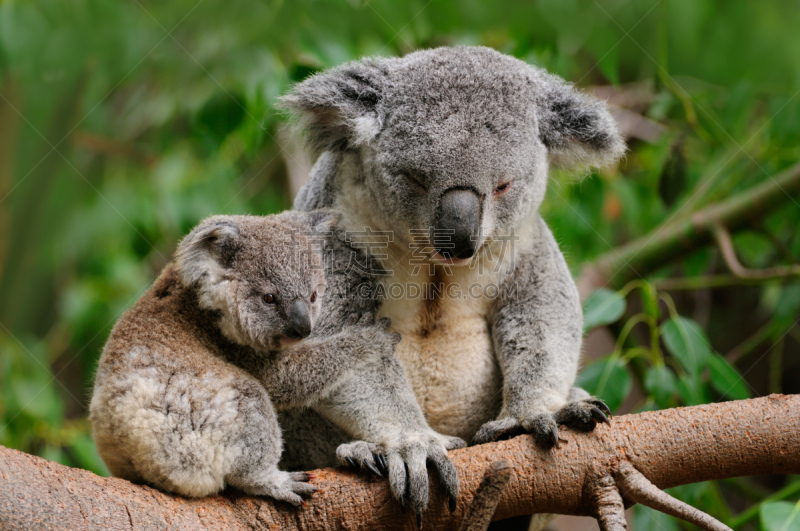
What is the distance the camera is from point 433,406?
2.79m

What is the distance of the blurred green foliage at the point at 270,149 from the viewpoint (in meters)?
3.29

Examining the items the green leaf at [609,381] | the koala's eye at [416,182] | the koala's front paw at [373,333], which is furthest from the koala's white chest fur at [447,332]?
the green leaf at [609,381]

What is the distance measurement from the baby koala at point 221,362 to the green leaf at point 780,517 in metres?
1.59

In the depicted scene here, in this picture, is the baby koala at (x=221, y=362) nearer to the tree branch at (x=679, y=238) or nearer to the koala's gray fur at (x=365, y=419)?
the koala's gray fur at (x=365, y=419)

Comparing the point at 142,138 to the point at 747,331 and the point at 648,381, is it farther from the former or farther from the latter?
the point at 747,331

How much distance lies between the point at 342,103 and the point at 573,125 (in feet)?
2.81

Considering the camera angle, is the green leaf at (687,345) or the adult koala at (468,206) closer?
the adult koala at (468,206)

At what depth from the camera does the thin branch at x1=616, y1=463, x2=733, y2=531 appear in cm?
207

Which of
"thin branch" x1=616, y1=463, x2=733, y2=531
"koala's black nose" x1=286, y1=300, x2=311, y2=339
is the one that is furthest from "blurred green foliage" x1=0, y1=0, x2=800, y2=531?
"koala's black nose" x1=286, y1=300, x2=311, y2=339

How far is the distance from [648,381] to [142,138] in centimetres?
445

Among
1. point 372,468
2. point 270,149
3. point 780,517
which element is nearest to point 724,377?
point 780,517

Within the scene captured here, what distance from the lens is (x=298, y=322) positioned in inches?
87.7

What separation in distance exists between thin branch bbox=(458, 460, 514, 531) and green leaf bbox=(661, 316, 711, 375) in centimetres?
195

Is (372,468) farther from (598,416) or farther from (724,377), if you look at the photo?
(724,377)
